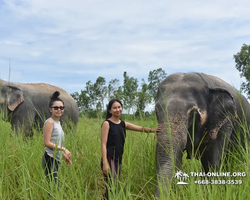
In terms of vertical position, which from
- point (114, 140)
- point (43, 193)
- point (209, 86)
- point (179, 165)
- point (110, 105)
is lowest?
point (43, 193)

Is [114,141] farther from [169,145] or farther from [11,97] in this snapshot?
[11,97]

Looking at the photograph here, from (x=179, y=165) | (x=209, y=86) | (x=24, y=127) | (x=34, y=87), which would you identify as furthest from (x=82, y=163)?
(x=34, y=87)

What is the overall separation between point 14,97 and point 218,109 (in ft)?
19.5

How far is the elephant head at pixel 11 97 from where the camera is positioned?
7812 mm

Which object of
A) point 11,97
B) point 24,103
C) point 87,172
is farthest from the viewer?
point 24,103

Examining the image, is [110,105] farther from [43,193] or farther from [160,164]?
[43,193]

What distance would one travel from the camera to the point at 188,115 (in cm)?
336

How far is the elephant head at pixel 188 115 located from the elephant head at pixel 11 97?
5216 millimetres

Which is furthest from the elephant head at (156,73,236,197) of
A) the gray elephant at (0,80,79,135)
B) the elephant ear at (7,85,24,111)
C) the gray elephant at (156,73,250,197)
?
the elephant ear at (7,85,24,111)

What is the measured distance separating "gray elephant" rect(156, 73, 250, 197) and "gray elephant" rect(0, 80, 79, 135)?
422 centimetres

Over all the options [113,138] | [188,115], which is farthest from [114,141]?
[188,115]

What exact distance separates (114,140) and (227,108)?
4.87ft

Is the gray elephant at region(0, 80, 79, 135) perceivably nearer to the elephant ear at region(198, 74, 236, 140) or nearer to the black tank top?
the black tank top

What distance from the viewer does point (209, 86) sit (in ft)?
12.5
